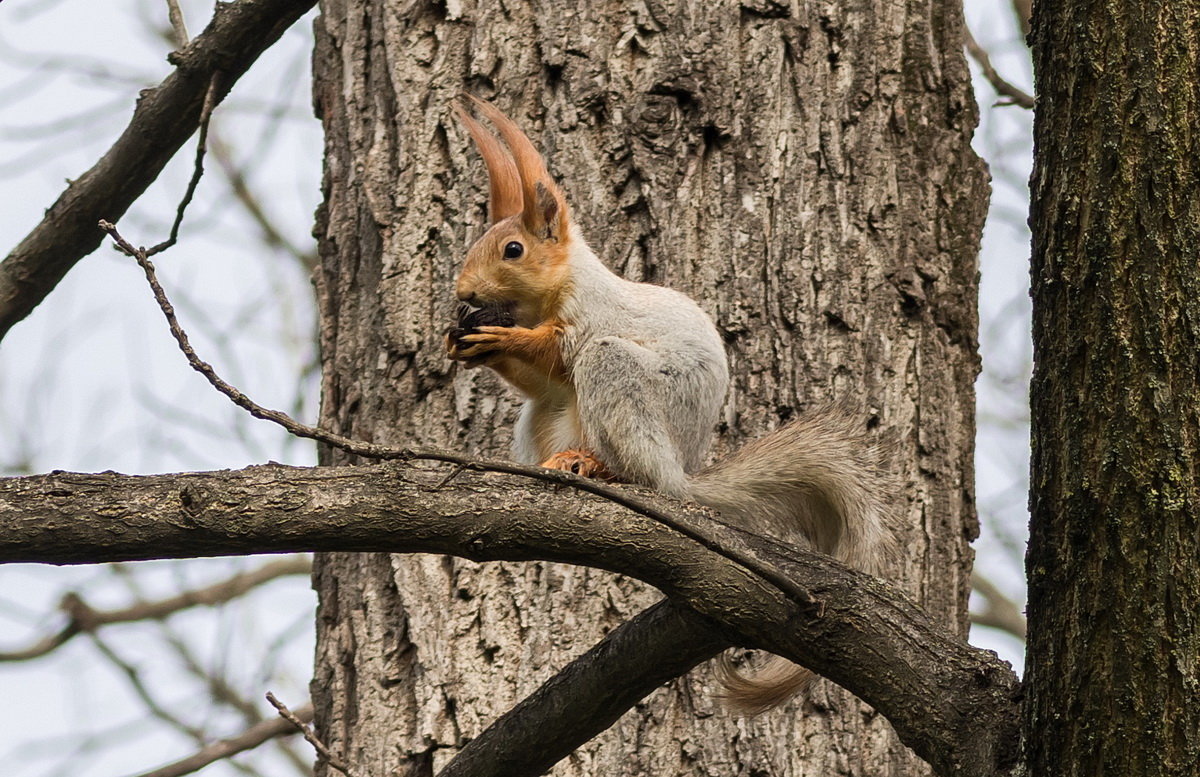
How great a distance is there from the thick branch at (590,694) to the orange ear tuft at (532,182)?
0.98 meters

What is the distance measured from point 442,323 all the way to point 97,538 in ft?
4.68

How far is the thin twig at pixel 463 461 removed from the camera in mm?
1587

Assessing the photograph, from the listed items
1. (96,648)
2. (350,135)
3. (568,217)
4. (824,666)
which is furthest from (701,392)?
(96,648)

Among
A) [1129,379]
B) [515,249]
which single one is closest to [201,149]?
[515,249]

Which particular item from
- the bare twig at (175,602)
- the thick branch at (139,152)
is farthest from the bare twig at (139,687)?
the thick branch at (139,152)

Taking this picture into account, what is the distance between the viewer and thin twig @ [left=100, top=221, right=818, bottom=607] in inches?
62.5

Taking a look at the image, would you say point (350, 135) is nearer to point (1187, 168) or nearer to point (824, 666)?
point (824, 666)

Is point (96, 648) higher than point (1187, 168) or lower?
higher

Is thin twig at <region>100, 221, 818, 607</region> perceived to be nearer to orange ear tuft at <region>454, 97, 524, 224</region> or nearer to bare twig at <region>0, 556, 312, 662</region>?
orange ear tuft at <region>454, 97, 524, 224</region>

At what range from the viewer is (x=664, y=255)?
290 cm

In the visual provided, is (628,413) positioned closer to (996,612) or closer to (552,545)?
(552,545)

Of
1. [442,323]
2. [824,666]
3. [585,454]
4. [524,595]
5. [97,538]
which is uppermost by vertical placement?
[442,323]

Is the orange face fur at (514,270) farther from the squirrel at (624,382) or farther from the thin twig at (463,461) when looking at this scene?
the thin twig at (463,461)

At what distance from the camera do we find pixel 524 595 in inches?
107
